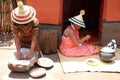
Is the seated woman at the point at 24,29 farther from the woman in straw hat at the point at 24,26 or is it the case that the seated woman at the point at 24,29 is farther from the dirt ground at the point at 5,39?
the dirt ground at the point at 5,39

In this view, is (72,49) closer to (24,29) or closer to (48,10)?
(48,10)

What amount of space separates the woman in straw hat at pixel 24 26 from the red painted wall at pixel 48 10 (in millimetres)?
837

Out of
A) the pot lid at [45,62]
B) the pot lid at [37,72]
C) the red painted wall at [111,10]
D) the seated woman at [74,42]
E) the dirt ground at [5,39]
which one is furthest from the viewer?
the dirt ground at [5,39]

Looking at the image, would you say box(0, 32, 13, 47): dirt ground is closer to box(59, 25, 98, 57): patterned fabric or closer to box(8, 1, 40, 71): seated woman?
box(8, 1, 40, 71): seated woman

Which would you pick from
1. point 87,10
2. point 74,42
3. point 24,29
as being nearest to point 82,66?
point 74,42

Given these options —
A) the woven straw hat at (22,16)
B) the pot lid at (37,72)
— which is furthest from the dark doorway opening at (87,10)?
the pot lid at (37,72)

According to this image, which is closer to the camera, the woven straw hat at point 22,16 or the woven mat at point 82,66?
the woven straw hat at point 22,16

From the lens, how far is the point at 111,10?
6480 mm

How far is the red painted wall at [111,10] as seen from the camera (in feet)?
21.1

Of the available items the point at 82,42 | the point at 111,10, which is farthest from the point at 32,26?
the point at 111,10

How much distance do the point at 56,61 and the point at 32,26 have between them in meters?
0.94

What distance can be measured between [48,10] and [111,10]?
55.1 inches

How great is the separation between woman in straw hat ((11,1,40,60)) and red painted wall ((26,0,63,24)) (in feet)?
2.75

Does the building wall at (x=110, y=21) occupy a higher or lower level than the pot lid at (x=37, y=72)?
higher
